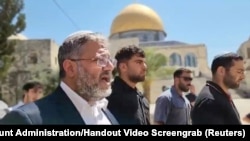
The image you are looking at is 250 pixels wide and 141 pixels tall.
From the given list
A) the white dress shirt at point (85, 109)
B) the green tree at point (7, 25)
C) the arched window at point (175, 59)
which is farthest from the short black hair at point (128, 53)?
the arched window at point (175, 59)

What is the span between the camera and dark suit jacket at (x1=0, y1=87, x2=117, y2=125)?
1.78 meters

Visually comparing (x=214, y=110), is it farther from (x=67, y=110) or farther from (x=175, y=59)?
(x=175, y=59)

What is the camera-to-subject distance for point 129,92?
335cm

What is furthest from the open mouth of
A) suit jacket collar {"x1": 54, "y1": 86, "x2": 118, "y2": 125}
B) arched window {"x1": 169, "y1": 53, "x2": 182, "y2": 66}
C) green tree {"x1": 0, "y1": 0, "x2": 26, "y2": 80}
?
arched window {"x1": 169, "y1": 53, "x2": 182, "y2": 66}

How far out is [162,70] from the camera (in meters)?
27.3

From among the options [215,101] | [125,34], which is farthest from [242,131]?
[125,34]

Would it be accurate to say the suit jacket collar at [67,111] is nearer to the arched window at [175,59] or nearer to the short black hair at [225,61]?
the short black hair at [225,61]

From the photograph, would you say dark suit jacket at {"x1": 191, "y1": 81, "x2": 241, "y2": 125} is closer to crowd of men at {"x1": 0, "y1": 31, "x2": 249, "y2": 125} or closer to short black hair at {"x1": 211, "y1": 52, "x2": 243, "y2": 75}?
crowd of men at {"x1": 0, "y1": 31, "x2": 249, "y2": 125}

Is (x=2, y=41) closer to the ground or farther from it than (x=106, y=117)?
farther from it

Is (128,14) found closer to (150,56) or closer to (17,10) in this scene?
(150,56)

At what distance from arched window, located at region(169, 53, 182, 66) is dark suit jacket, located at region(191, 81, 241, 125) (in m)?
37.2

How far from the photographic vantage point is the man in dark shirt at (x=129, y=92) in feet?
10.4

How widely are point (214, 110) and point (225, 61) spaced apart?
0.47m

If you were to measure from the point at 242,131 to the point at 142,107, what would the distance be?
120cm
